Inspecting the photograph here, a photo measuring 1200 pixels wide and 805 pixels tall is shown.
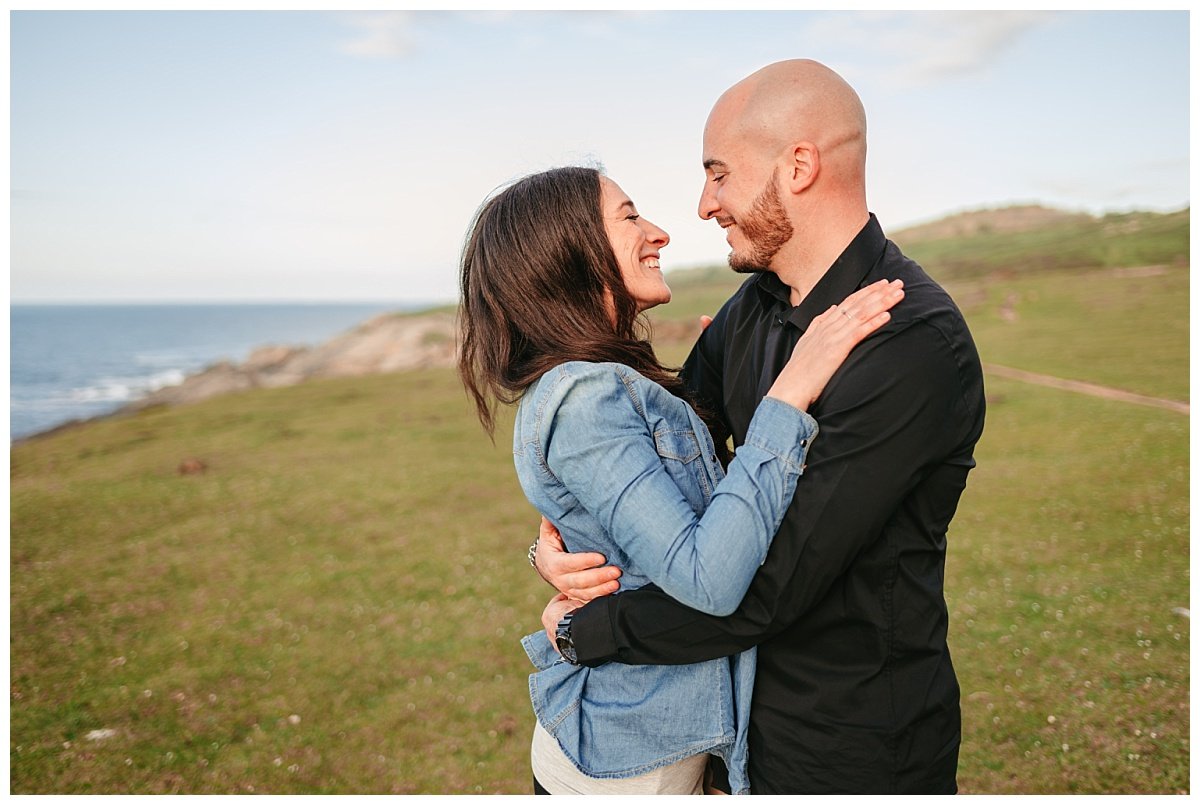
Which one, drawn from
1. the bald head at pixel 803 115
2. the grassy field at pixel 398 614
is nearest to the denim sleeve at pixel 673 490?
the bald head at pixel 803 115

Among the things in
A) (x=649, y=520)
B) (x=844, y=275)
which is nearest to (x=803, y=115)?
(x=844, y=275)

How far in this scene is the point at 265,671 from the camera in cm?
869

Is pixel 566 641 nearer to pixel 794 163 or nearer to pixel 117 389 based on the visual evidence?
pixel 794 163

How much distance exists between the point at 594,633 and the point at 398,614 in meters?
8.41

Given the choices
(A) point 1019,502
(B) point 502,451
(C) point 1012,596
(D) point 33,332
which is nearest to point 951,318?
(C) point 1012,596

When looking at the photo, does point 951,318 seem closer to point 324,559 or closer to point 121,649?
point 121,649

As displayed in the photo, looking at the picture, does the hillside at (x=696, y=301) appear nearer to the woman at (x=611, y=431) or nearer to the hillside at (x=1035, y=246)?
the hillside at (x=1035, y=246)

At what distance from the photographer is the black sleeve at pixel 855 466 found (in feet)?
7.13

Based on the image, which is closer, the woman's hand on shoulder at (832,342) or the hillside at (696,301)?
the woman's hand on shoulder at (832,342)

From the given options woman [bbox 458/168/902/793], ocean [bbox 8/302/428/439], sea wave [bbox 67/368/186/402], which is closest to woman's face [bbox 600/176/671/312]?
woman [bbox 458/168/902/793]

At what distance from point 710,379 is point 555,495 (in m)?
1.17

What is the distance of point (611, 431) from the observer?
7.36 ft

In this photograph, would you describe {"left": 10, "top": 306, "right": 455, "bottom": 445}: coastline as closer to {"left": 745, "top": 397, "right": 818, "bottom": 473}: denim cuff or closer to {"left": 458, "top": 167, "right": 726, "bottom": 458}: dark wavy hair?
{"left": 458, "top": 167, "right": 726, "bottom": 458}: dark wavy hair

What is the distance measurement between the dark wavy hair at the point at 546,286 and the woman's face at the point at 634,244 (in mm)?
26
